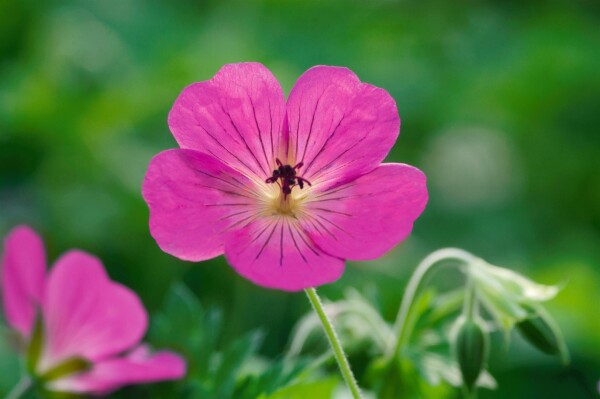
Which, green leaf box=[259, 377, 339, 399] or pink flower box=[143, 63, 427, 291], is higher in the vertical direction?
pink flower box=[143, 63, 427, 291]

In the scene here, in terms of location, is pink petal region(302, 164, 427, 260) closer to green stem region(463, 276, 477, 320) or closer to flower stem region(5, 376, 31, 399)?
green stem region(463, 276, 477, 320)

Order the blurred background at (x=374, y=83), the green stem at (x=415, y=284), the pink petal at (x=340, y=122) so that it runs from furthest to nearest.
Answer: the blurred background at (x=374, y=83), the green stem at (x=415, y=284), the pink petal at (x=340, y=122)

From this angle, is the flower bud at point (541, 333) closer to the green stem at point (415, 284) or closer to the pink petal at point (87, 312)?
the green stem at point (415, 284)

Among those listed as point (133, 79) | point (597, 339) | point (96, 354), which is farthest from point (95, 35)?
point (96, 354)

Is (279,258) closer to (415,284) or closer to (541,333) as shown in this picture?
(415,284)

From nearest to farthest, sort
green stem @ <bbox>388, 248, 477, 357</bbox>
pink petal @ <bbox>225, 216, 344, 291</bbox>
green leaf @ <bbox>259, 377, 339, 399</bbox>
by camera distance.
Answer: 1. pink petal @ <bbox>225, 216, 344, 291</bbox>
2. green stem @ <bbox>388, 248, 477, 357</bbox>
3. green leaf @ <bbox>259, 377, 339, 399</bbox>

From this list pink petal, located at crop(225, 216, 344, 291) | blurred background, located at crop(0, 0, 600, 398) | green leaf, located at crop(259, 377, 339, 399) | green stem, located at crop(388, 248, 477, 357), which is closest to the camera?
pink petal, located at crop(225, 216, 344, 291)

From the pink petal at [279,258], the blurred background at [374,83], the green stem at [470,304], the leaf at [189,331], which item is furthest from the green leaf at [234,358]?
the blurred background at [374,83]

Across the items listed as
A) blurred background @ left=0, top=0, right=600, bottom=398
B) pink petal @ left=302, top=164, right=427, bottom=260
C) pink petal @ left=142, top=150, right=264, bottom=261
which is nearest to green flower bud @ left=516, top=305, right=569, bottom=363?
pink petal @ left=302, top=164, right=427, bottom=260

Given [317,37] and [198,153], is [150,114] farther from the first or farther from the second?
[198,153]
